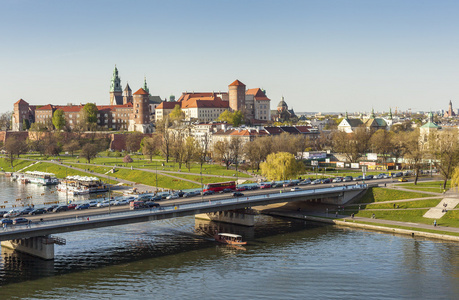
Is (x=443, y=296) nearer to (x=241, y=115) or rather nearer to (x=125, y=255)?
(x=125, y=255)

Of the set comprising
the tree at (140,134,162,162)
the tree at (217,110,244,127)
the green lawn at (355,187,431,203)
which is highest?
the tree at (217,110,244,127)

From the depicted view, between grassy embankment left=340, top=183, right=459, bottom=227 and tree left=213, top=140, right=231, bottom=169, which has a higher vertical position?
tree left=213, top=140, right=231, bottom=169

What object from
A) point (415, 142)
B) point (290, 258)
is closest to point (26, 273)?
point (290, 258)

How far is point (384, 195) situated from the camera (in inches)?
3398

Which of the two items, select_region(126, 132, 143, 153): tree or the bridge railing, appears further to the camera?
select_region(126, 132, 143, 153): tree

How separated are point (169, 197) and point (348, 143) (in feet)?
214

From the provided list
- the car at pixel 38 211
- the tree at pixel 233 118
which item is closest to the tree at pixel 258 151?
the tree at pixel 233 118

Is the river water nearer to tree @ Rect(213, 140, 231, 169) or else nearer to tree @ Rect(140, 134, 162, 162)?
tree @ Rect(213, 140, 231, 169)

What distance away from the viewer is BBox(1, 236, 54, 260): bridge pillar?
59438mm

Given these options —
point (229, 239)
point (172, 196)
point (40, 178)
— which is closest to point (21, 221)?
point (229, 239)

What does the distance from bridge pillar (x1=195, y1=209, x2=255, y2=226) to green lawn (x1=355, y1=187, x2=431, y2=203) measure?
64.2 feet

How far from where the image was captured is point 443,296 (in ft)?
156

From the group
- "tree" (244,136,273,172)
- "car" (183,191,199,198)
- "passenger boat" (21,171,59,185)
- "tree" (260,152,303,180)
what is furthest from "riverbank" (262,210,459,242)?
"passenger boat" (21,171,59,185)

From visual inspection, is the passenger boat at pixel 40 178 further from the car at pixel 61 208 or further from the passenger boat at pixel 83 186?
the car at pixel 61 208
